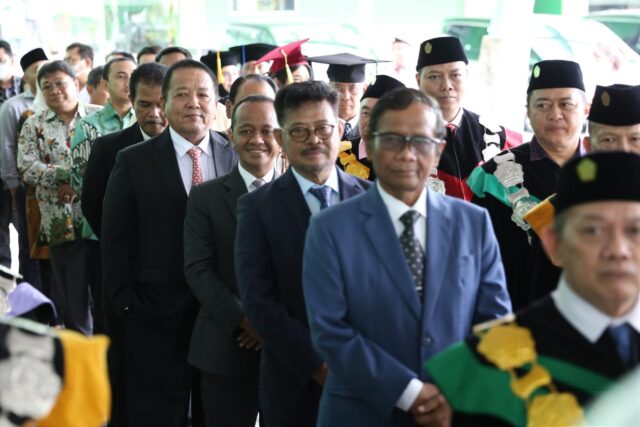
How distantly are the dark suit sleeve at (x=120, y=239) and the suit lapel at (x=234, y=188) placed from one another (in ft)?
1.55

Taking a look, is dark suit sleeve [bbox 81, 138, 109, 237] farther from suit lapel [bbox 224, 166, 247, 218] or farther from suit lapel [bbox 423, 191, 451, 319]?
suit lapel [bbox 423, 191, 451, 319]

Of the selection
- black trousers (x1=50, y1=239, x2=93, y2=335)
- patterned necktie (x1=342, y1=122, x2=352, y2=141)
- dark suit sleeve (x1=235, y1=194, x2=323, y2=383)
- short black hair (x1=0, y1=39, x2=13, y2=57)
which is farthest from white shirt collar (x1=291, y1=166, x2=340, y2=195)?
short black hair (x1=0, y1=39, x2=13, y2=57)

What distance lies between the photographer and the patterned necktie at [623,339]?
1902mm

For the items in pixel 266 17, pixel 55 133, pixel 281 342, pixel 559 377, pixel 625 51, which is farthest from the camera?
pixel 266 17

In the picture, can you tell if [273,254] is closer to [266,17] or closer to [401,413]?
[401,413]

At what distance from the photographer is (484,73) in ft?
22.5

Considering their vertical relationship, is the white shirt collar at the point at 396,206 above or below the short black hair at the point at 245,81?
below

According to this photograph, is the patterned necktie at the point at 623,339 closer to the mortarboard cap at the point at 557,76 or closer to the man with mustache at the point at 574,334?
the man with mustache at the point at 574,334

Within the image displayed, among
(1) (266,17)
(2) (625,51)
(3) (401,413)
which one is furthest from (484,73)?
(3) (401,413)

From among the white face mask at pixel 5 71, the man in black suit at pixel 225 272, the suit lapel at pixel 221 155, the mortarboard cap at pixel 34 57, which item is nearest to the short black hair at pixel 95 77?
the mortarboard cap at pixel 34 57

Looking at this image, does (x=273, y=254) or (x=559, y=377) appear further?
(x=273, y=254)

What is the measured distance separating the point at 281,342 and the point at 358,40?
6.49m

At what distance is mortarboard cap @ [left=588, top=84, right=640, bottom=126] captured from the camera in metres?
3.19

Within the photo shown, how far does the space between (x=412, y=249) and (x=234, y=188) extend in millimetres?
1027
